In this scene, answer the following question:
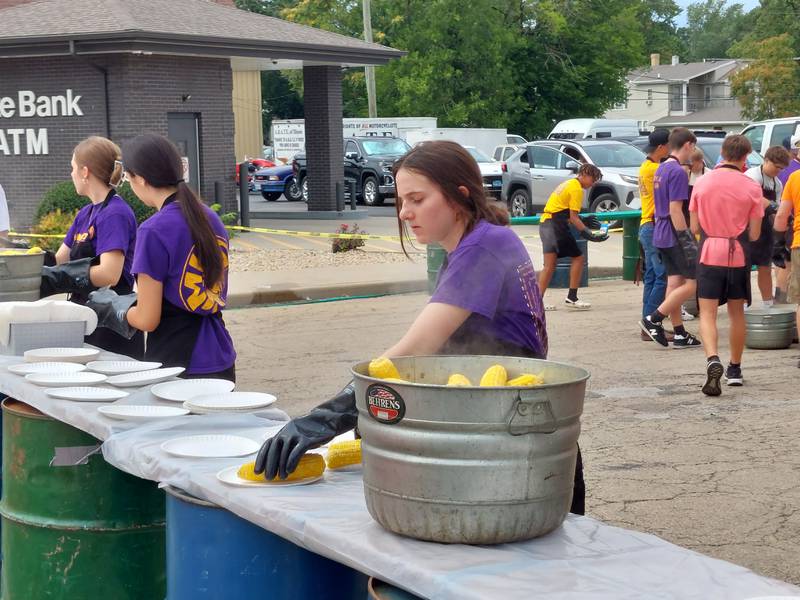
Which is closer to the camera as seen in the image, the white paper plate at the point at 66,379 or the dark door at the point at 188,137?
the white paper plate at the point at 66,379

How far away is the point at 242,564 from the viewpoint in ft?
10.0

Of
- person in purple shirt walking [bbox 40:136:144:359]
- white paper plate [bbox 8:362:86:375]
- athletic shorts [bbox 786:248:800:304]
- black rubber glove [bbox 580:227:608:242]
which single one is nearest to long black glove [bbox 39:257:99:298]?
person in purple shirt walking [bbox 40:136:144:359]

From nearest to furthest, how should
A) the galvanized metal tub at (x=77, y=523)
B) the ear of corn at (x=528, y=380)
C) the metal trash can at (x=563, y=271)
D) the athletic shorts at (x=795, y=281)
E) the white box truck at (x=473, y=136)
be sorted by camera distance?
the ear of corn at (x=528, y=380) → the galvanized metal tub at (x=77, y=523) → the athletic shorts at (x=795, y=281) → the metal trash can at (x=563, y=271) → the white box truck at (x=473, y=136)

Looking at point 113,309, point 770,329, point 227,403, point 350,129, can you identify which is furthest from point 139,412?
point 350,129

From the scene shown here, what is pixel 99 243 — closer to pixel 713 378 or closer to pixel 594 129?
pixel 713 378

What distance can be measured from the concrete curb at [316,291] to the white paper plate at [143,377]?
9595 mm

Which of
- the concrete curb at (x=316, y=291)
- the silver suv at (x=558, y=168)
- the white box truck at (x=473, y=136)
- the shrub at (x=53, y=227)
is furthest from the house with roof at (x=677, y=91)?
the concrete curb at (x=316, y=291)

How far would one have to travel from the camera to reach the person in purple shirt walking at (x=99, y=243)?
5.62m

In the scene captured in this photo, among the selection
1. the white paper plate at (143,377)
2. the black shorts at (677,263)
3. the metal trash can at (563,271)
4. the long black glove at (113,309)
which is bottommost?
the metal trash can at (563,271)

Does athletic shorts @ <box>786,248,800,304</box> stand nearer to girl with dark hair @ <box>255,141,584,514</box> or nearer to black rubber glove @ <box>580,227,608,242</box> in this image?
black rubber glove @ <box>580,227,608,242</box>

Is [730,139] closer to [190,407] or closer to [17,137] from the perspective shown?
[190,407]

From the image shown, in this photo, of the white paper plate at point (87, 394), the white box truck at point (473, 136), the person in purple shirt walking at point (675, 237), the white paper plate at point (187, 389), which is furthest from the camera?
the white box truck at point (473, 136)

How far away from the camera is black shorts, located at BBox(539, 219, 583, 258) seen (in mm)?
12891

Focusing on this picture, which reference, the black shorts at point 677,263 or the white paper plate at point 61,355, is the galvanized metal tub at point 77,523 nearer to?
the white paper plate at point 61,355
